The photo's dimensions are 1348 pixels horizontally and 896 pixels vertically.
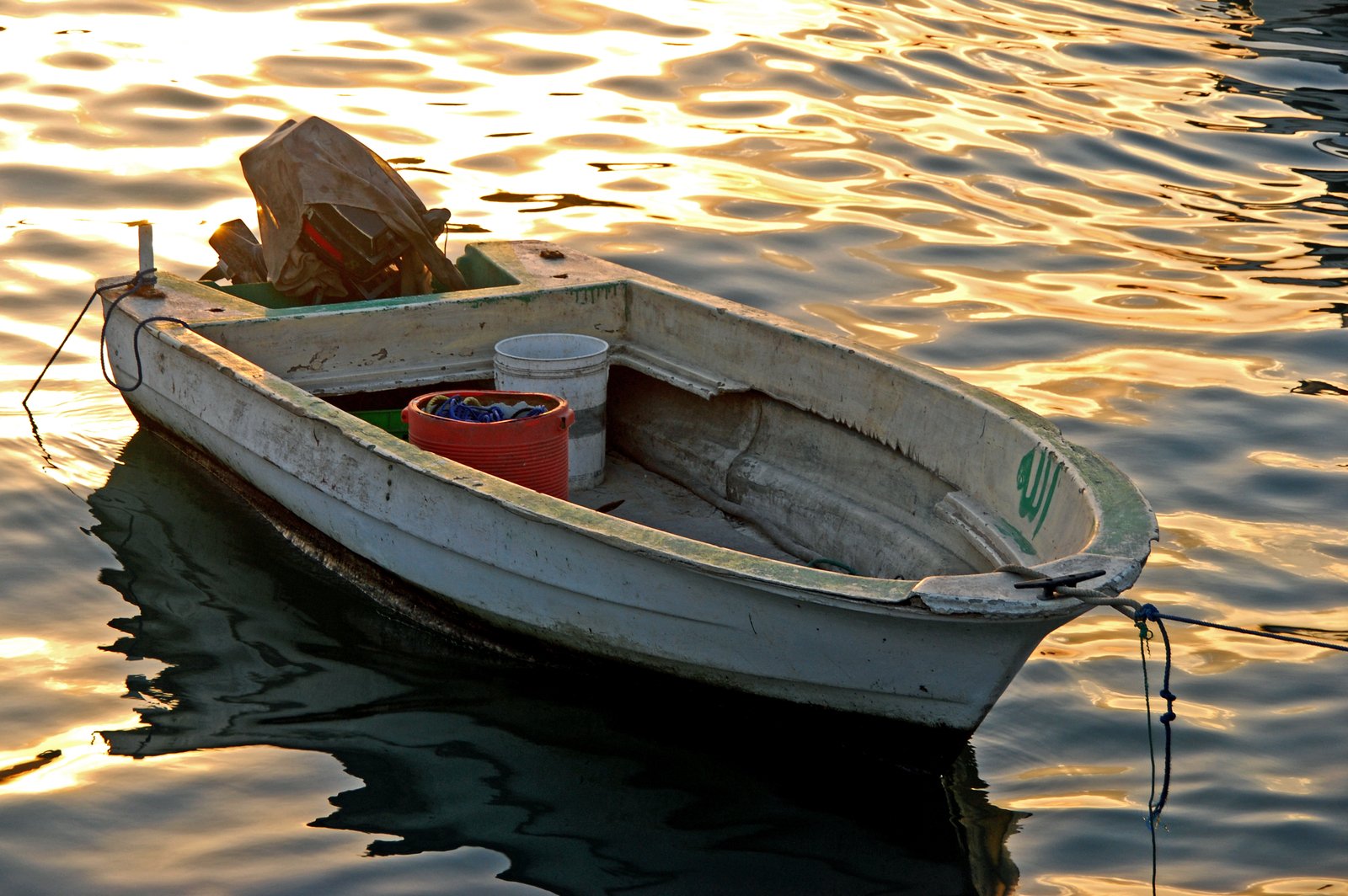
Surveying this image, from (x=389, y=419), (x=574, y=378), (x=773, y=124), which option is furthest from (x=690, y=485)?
(x=773, y=124)

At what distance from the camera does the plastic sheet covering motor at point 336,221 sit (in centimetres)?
645

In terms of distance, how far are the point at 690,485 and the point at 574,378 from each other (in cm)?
69

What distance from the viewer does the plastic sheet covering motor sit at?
6.45 metres

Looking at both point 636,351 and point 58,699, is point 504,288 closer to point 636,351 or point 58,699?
point 636,351

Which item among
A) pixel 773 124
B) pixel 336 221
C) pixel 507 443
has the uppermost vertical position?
pixel 336 221

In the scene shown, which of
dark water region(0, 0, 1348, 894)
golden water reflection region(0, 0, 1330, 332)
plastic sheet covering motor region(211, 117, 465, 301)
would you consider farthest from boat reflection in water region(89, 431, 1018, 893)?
golden water reflection region(0, 0, 1330, 332)

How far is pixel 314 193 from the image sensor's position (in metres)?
6.40

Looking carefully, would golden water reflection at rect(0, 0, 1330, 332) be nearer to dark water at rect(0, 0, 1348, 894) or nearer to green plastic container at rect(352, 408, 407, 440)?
dark water at rect(0, 0, 1348, 894)

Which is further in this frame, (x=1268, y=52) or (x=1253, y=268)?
(x=1268, y=52)

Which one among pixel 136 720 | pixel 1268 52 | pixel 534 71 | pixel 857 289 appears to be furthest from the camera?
pixel 1268 52

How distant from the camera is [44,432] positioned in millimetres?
7223

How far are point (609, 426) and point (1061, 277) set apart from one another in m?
4.42

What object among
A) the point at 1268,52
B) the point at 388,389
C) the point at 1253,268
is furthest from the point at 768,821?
the point at 1268,52

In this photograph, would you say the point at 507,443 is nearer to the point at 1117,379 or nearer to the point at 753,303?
the point at 1117,379
